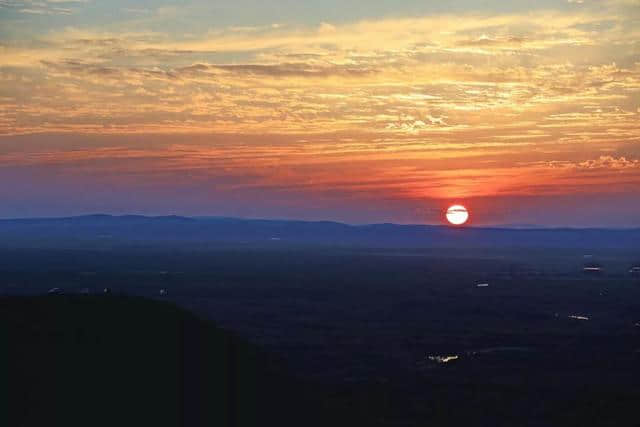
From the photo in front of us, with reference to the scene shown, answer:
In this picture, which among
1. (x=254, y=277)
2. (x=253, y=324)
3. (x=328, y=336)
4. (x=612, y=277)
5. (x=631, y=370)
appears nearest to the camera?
(x=631, y=370)

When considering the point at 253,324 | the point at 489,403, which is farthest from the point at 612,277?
the point at 489,403

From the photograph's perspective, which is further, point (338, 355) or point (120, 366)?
point (338, 355)

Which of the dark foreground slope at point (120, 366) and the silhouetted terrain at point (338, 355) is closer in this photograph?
the dark foreground slope at point (120, 366)

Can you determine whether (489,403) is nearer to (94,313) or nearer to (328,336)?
(94,313)

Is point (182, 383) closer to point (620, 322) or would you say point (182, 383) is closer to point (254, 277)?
point (620, 322)

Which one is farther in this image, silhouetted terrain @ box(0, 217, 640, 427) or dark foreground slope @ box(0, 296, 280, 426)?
silhouetted terrain @ box(0, 217, 640, 427)

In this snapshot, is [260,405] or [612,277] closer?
[260,405]

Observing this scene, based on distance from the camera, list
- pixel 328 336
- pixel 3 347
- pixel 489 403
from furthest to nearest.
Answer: pixel 328 336 → pixel 489 403 → pixel 3 347

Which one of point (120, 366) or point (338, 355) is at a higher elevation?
point (120, 366)

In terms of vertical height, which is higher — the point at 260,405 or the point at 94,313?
the point at 94,313
